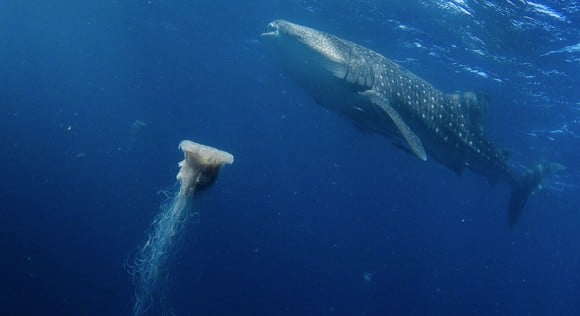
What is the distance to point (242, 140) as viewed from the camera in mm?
90938

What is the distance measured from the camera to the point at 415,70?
925 inches

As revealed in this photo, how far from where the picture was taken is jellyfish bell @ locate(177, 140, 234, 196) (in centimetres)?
607

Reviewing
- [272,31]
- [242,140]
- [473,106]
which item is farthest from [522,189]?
[242,140]

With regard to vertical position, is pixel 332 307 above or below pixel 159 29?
below

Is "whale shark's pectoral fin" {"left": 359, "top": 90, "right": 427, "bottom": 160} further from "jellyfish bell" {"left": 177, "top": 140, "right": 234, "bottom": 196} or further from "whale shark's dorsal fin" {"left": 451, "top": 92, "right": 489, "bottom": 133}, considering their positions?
"jellyfish bell" {"left": 177, "top": 140, "right": 234, "bottom": 196}

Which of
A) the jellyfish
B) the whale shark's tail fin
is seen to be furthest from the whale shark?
the whale shark's tail fin

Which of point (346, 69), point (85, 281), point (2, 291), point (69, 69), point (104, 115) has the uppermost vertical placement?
point (346, 69)

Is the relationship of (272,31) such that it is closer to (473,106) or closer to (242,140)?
(473,106)

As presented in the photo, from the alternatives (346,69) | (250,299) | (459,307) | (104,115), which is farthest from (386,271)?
(104,115)

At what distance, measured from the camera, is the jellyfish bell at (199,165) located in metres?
6.07

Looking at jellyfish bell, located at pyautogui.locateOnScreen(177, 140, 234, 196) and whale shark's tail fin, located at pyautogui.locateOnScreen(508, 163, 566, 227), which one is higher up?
jellyfish bell, located at pyautogui.locateOnScreen(177, 140, 234, 196)

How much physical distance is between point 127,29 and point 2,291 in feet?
87.2

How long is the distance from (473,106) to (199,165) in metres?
9.58

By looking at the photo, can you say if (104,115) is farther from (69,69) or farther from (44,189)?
(44,189)
